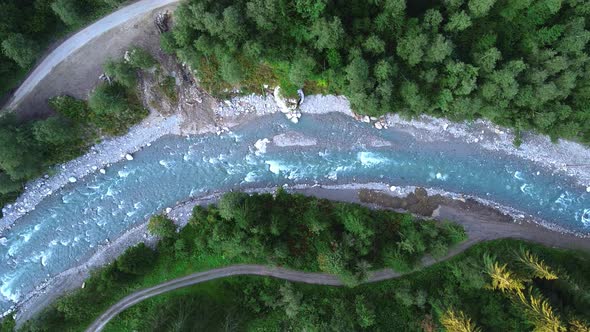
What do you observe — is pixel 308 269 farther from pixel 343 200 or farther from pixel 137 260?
pixel 137 260

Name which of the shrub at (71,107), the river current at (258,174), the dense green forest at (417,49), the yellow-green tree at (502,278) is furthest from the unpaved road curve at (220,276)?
the shrub at (71,107)

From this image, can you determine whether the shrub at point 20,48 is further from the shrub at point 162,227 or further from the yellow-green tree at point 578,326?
the yellow-green tree at point 578,326

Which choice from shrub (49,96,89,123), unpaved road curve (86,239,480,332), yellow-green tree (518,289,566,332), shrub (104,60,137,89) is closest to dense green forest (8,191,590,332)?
unpaved road curve (86,239,480,332)

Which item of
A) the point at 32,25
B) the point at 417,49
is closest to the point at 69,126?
the point at 32,25

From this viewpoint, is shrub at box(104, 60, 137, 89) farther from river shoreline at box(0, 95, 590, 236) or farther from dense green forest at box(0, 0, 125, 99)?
dense green forest at box(0, 0, 125, 99)

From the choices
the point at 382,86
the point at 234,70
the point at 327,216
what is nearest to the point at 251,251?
the point at 327,216
